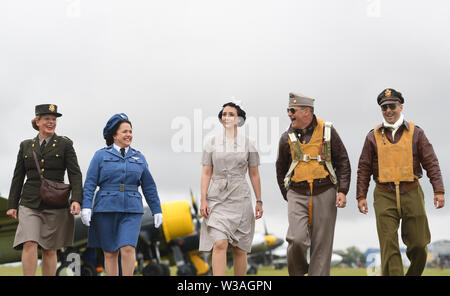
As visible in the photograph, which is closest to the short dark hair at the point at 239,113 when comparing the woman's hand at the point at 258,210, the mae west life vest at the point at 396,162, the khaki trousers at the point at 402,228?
the woman's hand at the point at 258,210

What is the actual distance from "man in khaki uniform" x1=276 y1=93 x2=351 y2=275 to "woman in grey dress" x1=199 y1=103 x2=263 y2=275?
0.48 meters

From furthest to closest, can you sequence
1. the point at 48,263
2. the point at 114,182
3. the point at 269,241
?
the point at 269,241, the point at 48,263, the point at 114,182

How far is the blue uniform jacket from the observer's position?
243 inches

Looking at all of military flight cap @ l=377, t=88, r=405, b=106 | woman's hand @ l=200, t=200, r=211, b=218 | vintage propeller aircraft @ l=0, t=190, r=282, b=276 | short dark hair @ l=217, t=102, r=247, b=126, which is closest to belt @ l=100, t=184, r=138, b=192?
woman's hand @ l=200, t=200, r=211, b=218

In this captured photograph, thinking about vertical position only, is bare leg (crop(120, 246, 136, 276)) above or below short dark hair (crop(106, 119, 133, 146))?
below

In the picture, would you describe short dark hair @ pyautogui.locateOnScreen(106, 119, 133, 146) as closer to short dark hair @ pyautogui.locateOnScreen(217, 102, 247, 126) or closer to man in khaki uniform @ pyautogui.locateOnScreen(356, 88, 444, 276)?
short dark hair @ pyautogui.locateOnScreen(217, 102, 247, 126)

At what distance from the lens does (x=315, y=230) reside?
6152 mm

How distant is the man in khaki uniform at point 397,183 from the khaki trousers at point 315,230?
0.39m

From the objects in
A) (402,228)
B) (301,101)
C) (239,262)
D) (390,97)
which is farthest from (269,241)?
(301,101)

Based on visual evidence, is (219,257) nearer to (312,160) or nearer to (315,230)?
(315,230)

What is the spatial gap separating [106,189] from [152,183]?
600mm

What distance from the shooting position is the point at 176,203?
15.7 m

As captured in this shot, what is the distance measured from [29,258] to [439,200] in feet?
16.0

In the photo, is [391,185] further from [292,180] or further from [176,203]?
[176,203]
